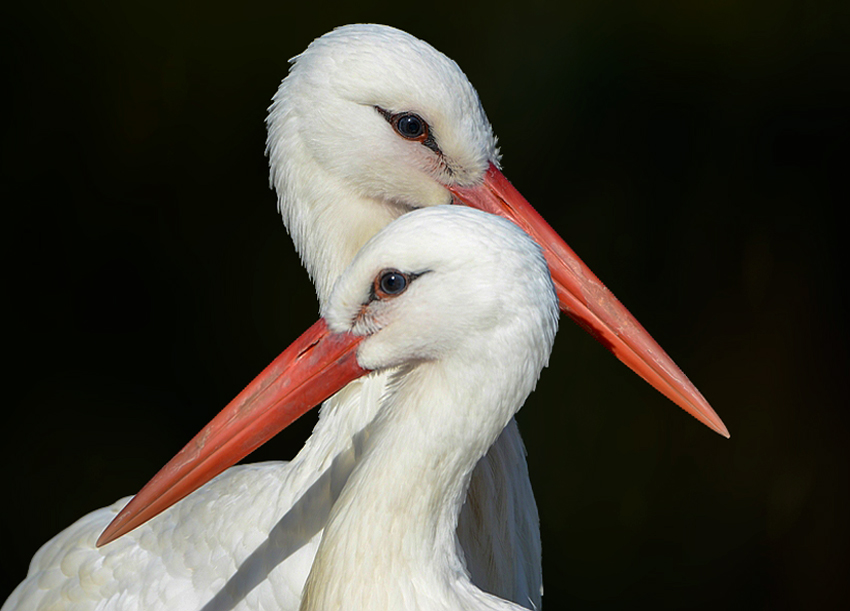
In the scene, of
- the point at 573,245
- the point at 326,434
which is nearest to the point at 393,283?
the point at 326,434

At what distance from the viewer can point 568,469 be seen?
2703 millimetres

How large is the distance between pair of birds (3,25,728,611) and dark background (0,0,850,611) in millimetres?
1027

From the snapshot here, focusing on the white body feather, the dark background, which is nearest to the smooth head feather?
the white body feather

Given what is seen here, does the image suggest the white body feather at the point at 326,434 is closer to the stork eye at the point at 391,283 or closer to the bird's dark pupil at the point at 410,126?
the bird's dark pupil at the point at 410,126

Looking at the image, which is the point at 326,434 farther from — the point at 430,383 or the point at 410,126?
the point at 410,126

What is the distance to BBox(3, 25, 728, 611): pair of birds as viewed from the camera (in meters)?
0.97

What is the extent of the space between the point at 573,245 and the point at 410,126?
1372 mm

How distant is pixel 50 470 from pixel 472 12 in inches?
67.0

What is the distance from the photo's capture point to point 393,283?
0.99 m

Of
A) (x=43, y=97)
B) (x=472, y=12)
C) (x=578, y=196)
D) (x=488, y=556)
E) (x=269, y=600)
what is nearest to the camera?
(x=269, y=600)

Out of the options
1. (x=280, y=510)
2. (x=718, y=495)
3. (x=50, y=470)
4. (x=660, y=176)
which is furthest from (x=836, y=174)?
(x=50, y=470)

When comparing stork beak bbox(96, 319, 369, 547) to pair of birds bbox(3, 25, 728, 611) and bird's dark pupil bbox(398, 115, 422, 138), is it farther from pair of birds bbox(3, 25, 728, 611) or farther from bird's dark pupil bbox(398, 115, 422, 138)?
bird's dark pupil bbox(398, 115, 422, 138)

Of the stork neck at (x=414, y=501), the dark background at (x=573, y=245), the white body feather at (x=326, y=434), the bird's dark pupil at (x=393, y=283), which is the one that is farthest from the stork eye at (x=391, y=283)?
the dark background at (x=573, y=245)

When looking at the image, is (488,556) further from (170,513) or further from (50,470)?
(50,470)
